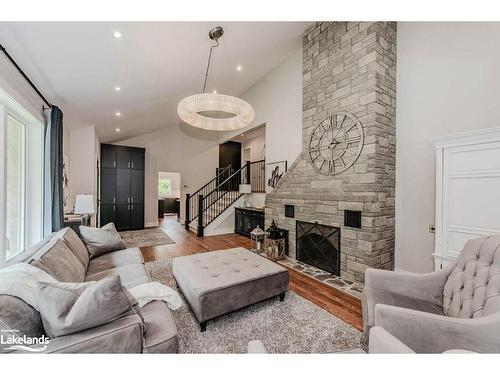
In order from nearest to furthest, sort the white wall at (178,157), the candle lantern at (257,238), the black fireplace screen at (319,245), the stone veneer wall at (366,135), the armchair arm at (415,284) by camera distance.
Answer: the armchair arm at (415,284)
the stone veneer wall at (366,135)
the black fireplace screen at (319,245)
the candle lantern at (257,238)
the white wall at (178,157)

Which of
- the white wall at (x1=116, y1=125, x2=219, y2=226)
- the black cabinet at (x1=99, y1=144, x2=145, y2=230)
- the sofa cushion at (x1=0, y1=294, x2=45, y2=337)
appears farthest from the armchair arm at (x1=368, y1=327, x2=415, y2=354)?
the white wall at (x1=116, y1=125, x2=219, y2=226)

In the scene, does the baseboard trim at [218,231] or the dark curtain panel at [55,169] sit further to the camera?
the baseboard trim at [218,231]

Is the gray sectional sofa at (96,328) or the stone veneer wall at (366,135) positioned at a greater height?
the stone veneer wall at (366,135)

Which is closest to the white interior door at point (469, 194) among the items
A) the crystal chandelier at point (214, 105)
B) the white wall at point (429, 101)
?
the white wall at point (429, 101)

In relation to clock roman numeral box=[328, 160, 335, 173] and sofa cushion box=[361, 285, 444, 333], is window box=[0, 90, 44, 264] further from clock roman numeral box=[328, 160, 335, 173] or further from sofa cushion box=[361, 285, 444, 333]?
clock roman numeral box=[328, 160, 335, 173]

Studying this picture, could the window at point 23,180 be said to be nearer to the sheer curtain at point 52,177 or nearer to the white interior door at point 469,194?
the sheer curtain at point 52,177

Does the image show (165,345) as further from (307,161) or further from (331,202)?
(307,161)

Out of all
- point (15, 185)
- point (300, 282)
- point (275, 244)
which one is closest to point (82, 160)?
point (15, 185)

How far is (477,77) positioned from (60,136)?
5740 millimetres

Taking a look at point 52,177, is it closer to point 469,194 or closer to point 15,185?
point 15,185

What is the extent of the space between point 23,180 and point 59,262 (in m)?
1.96

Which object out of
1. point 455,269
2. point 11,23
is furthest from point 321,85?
point 11,23

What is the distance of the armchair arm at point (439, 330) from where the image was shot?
3.82 ft

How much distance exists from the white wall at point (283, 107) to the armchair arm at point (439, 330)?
12.5 ft
